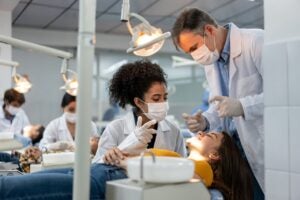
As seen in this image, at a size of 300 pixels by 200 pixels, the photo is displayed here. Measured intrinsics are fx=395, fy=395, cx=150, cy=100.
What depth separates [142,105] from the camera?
224 cm

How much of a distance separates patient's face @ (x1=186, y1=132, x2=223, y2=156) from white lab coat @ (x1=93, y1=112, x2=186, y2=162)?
0.35 metres

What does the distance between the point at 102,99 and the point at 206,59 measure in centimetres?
492

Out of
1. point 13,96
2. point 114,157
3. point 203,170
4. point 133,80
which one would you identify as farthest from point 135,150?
point 13,96

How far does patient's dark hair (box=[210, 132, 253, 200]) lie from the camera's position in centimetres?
174

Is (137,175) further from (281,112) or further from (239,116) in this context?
(239,116)

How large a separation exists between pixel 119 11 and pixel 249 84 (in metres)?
3.73

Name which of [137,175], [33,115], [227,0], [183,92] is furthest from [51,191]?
[183,92]

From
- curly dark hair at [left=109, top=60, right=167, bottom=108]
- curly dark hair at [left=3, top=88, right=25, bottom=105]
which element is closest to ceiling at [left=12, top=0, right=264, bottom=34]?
curly dark hair at [left=3, top=88, right=25, bottom=105]

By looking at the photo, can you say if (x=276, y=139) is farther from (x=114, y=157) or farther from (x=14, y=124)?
(x=14, y=124)

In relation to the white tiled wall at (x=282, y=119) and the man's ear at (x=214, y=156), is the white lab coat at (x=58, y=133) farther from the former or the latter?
the white tiled wall at (x=282, y=119)

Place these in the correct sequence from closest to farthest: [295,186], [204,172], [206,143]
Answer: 1. [295,186]
2. [204,172]
3. [206,143]

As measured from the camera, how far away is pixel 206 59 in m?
2.01

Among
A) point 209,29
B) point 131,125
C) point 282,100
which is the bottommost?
point 131,125

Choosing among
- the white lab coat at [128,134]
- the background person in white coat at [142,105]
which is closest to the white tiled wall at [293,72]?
the background person in white coat at [142,105]
